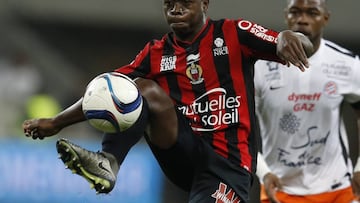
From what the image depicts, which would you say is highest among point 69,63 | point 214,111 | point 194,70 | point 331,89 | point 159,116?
point 194,70

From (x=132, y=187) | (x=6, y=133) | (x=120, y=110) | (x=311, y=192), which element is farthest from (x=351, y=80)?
(x=6, y=133)

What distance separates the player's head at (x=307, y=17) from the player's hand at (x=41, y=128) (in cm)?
200

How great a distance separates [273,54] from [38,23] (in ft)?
36.5

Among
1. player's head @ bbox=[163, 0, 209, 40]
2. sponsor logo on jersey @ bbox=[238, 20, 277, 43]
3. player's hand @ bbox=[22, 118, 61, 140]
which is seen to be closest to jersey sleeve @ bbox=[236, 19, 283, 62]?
sponsor logo on jersey @ bbox=[238, 20, 277, 43]

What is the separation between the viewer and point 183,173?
17.7ft

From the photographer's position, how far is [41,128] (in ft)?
17.4

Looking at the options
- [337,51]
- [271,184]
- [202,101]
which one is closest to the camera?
[202,101]

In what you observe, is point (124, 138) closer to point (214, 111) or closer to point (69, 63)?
point (214, 111)

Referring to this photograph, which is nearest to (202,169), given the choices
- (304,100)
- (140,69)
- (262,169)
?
(140,69)

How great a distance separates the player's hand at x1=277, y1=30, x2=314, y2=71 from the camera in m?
4.78

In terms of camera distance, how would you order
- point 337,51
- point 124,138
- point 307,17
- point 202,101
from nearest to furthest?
point 124,138 < point 202,101 < point 307,17 < point 337,51

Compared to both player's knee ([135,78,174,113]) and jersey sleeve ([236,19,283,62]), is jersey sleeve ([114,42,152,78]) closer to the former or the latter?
player's knee ([135,78,174,113])

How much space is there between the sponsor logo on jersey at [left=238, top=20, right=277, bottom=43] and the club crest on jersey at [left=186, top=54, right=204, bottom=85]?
31 centimetres

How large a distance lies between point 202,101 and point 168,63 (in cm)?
29
